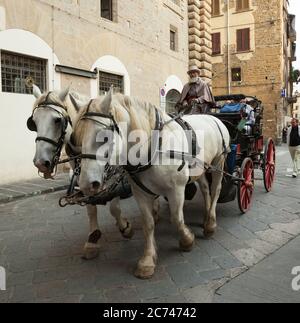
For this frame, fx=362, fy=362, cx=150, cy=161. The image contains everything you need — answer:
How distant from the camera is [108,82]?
11234 mm

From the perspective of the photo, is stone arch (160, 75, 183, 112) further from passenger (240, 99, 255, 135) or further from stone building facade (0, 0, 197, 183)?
passenger (240, 99, 255, 135)

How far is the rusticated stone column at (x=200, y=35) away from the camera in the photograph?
49.3 ft

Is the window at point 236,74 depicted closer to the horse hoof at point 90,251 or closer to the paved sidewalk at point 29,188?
the paved sidewalk at point 29,188

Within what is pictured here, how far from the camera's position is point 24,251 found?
404cm

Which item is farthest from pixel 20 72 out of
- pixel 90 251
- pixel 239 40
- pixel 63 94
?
pixel 239 40

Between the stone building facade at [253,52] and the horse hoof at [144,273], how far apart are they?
23.9 metres

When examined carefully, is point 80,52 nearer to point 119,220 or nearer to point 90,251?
point 119,220

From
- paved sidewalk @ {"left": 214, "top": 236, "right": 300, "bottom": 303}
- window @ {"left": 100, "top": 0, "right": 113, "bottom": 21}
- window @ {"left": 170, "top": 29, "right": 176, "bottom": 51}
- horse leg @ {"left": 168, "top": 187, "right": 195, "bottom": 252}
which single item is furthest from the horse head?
window @ {"left": 170, "top": 29, "right": 176, "bottom": 51}

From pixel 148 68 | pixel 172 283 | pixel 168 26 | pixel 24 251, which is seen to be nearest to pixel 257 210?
pixel 172 283

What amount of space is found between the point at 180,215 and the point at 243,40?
85.5ft

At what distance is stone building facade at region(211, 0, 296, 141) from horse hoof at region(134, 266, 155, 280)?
2385 cm

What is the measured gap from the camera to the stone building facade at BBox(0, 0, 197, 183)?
27.3 ft

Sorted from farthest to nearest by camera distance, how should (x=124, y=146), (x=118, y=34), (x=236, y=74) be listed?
(x=236, y=74)
(x=118, y=34)
(x=124, y=146)
